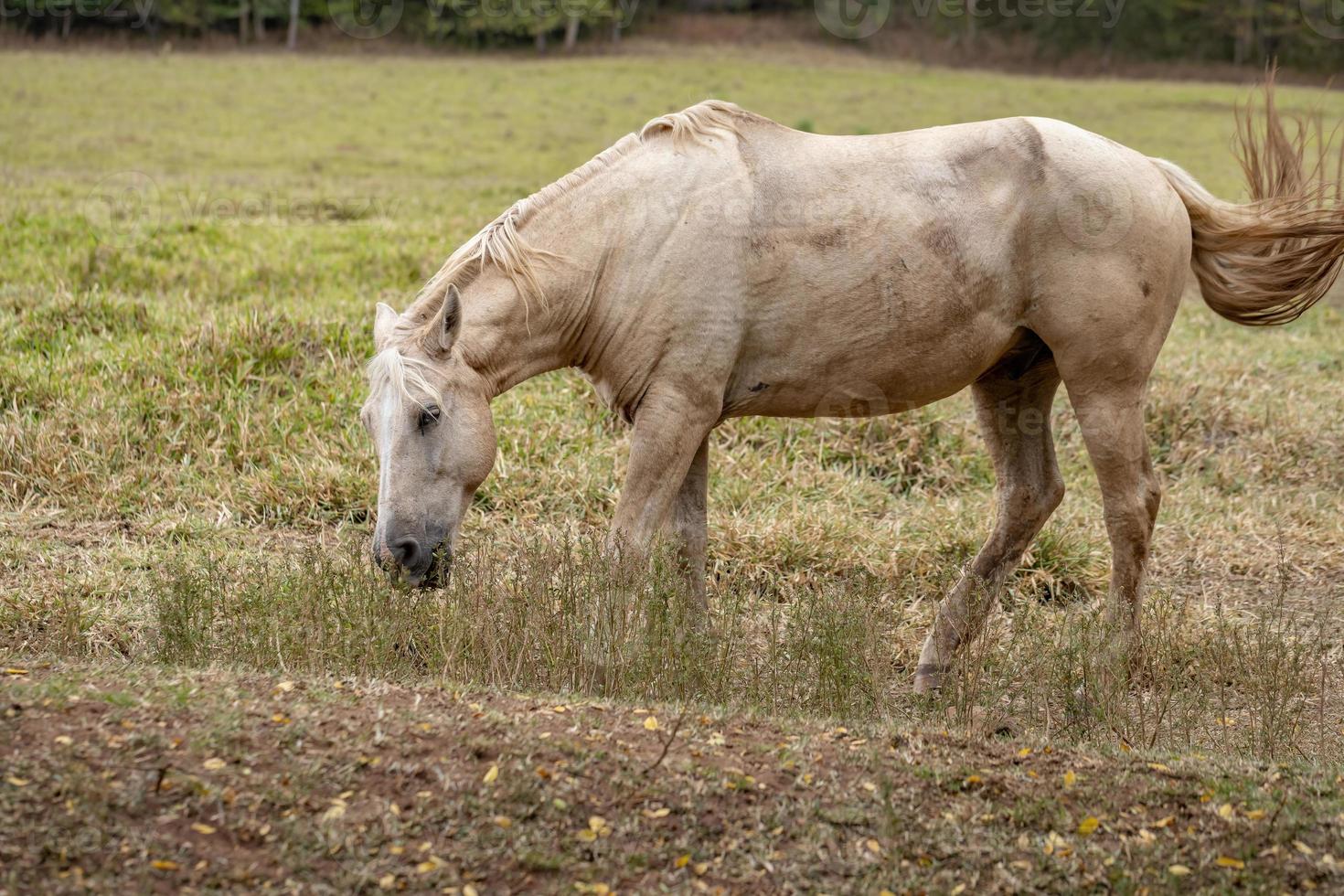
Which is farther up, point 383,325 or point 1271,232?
point 1271,232

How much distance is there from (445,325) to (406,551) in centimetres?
76

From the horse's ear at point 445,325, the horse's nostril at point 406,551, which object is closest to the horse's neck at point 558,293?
the horse's ear at point 445,325

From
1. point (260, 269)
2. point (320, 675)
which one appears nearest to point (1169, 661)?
point (320, 675)

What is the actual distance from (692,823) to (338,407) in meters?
4.82

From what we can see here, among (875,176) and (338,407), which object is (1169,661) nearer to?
(875,176)

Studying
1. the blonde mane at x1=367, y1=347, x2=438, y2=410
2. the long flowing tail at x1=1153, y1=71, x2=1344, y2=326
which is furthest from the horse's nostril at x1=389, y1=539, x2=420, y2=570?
the long flowing tail at x1=1153, y1=71, x2=1344, y2=326

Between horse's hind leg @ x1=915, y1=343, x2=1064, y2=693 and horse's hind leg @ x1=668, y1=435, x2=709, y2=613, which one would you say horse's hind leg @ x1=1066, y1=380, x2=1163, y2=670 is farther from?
horse's hind leg @ x1=668, y1=435, x2=709, y2=613

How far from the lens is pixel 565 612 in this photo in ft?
13.8

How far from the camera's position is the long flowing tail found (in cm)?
498

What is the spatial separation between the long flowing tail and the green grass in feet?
4.24

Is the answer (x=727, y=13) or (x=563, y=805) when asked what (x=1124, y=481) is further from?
(x=727, y=13)

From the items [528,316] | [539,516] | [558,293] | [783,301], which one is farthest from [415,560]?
[539,516]

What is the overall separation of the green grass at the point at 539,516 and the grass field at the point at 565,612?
0.08 ft

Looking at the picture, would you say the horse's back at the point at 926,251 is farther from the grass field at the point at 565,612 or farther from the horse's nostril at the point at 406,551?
the horse's nostril at the point at 406,551
